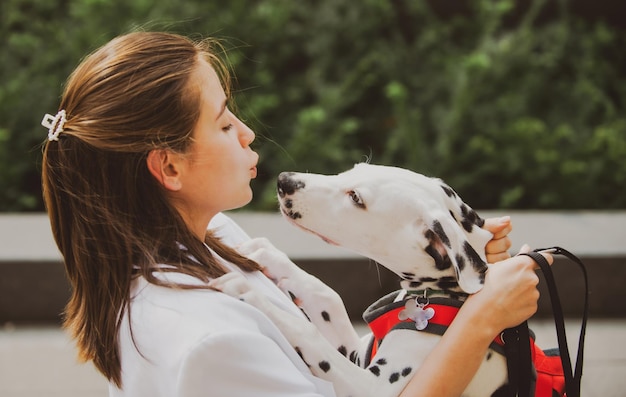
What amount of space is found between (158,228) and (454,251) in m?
0.70

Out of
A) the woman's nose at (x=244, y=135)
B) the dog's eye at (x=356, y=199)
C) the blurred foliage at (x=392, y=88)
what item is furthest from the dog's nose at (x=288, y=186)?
the blurred foliage at (x=392, y=88)

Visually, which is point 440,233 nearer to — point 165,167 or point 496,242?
point 496,242

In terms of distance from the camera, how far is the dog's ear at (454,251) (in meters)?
1.96

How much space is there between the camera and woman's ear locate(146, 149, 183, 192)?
1.79m

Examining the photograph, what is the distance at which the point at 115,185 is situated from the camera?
1.80m

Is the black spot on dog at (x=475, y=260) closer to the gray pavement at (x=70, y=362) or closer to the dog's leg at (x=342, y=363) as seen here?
the dog's leg at (x=342, y=363)

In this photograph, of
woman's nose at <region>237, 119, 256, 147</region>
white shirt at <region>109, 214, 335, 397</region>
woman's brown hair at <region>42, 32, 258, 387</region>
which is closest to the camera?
white shirt at <region>109, 214, 335, 397</region>

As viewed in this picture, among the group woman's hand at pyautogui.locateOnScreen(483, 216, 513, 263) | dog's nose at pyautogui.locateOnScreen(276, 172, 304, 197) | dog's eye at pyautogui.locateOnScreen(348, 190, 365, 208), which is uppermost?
dog's nose at pyautogui.locateOnScreen(276, 172, 304, 197)

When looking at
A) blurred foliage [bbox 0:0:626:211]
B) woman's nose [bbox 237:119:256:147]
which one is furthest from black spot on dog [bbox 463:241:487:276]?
blurred foliage [bbox 0:0:626:211]

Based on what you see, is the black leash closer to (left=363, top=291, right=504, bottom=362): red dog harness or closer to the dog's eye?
(left=363, top=291, right=504, bottom=362): red dog harness

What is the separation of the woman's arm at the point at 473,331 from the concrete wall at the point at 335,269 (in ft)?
7.83

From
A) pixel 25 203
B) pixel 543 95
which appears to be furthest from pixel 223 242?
pixel 543 95

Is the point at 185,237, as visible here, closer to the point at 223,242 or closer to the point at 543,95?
the point at 223,242

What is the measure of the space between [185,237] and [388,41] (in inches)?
201
